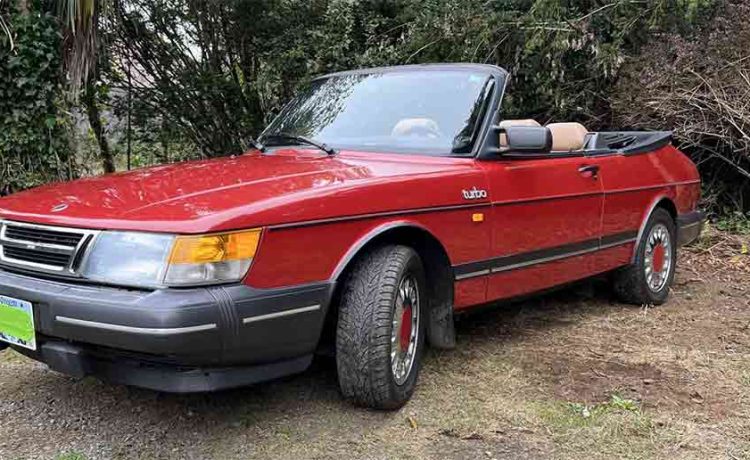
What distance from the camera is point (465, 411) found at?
323cm

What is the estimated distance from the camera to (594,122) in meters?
7.93

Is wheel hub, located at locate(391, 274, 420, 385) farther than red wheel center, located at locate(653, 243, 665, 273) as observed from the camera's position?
No

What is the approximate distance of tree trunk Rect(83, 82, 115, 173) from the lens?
795 cm

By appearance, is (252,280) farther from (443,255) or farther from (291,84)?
(291,84)

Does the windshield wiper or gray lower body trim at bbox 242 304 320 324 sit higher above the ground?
the windshield wiper

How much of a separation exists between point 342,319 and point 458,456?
0.72m

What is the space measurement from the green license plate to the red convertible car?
0.04 feet

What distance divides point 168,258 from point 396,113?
6.19 ft

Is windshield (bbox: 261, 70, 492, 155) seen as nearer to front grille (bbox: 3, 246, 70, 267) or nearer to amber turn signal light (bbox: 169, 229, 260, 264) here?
amber turn signal light (bbox: 169, 229, 260, 264)

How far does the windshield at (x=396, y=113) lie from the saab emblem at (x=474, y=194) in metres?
0.27

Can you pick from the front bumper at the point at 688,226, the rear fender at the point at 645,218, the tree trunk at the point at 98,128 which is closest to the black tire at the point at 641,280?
the rear fender at the point at 645,218

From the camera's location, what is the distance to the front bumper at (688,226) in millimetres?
5457

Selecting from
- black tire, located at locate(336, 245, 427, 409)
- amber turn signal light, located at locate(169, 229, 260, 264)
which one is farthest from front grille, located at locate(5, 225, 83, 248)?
black tire, located at locate(336, 245, 427, 409)

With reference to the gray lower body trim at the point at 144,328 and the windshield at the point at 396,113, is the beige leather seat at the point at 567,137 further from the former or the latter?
the gray lower body trim at the point at 144,328
